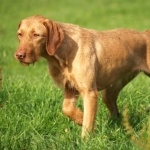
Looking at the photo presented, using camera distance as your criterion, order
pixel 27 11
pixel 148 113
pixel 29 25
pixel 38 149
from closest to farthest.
Answer: pixel 38 149, pixel 29 25, pixel 148 113, pixel 27 11

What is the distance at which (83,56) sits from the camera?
6.62 metres

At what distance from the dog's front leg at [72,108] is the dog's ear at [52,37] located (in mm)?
817

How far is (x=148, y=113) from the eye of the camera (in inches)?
294

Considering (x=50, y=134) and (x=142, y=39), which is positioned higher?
(x=142, y=39)

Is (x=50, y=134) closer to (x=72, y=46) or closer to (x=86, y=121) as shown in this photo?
(x=86, y=121)

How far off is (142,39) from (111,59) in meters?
0.69

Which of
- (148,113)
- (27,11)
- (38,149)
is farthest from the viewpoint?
(27,11)

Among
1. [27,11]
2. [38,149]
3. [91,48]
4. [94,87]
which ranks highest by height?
[91,48]

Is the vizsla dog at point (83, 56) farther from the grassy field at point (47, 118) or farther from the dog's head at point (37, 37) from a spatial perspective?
the grassy field at point (47, 118)

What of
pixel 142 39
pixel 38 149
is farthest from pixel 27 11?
pixel 38 149

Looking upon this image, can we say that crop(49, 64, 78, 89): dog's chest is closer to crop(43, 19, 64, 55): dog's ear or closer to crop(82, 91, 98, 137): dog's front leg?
crop(82, 91, 98, 137): dog's front leg

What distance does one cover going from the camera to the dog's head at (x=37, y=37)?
626cm

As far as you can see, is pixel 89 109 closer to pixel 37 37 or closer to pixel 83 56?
pixel 83 56

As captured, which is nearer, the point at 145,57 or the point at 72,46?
the point at 72,46
